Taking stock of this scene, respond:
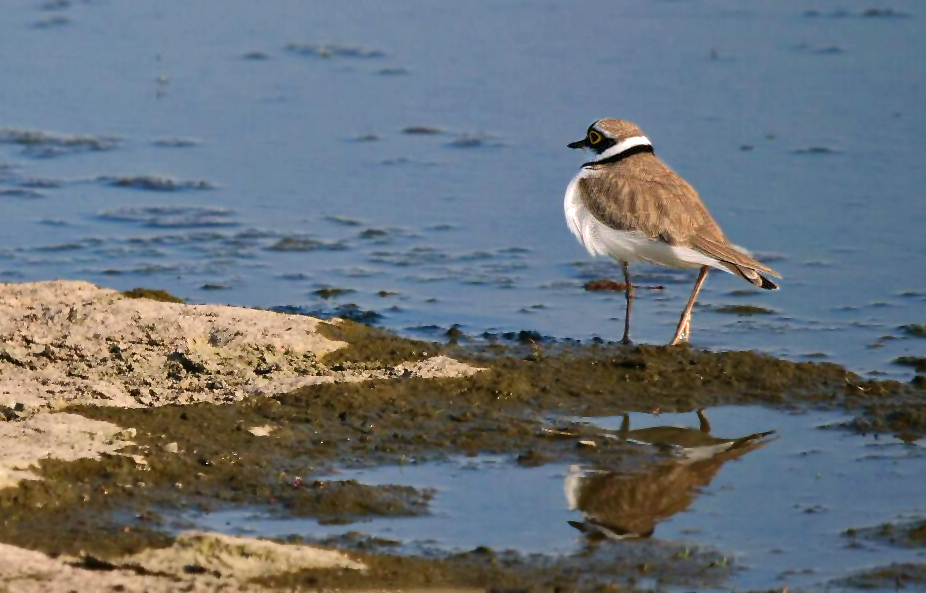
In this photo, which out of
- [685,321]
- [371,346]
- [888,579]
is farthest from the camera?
[685,321]

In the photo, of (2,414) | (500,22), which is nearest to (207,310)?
(2,414)

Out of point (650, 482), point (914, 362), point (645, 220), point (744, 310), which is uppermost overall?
point (645, 220)

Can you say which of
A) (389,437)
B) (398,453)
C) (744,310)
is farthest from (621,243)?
(398,453)

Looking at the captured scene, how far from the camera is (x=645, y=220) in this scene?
25.5 feet

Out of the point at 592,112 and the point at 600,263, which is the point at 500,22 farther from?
the point at 600,263

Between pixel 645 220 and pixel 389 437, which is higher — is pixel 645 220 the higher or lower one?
the higher one

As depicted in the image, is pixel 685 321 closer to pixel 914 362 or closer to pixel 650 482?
pixel 914 362

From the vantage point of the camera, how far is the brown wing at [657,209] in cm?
771

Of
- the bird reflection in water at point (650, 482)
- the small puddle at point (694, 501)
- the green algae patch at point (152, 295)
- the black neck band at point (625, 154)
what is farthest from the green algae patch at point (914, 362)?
the green algae patch at point (152, 295)

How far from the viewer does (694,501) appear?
581 cm

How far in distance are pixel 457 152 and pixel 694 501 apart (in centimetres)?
538

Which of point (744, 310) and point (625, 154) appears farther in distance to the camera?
point (744, 310)

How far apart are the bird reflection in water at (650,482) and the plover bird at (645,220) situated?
1226mm

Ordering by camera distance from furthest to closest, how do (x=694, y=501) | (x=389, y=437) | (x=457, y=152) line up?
(x=457, y=152) → (x=389, y=437) → (x=694, y=501)
